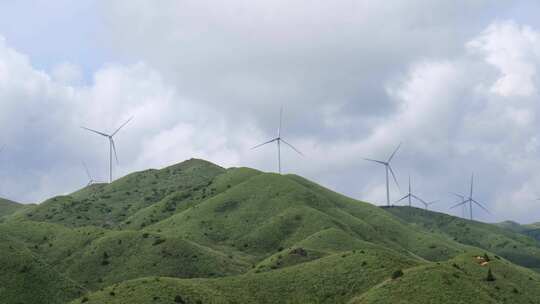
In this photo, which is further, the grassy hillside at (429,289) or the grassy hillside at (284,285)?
the grassy hillside at (284,285)

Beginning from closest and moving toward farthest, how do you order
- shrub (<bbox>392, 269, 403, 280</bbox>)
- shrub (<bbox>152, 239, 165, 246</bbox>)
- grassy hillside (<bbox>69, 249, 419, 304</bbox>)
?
grassy hillside (<bbox>69, 249, 419, 304</bbox>) → shrub (<bbox>392, 269, 403, 280</bbox>) → shrub (<bbox>152, 239, 165, 246</bbox>)

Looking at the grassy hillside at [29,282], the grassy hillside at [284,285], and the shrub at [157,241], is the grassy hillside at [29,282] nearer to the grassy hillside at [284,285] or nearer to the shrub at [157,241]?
the grassy hillside at [284,285]

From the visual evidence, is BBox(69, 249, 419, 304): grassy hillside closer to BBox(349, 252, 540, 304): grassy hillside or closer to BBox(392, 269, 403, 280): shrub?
BBox(392, 269, 403, 280): shrub

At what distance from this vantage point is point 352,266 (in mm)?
133375

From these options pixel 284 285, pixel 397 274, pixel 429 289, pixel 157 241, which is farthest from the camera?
pixel 157 241

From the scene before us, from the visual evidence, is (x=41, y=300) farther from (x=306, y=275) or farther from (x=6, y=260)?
(x=306, y=275)

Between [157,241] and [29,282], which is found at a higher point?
[157,241]

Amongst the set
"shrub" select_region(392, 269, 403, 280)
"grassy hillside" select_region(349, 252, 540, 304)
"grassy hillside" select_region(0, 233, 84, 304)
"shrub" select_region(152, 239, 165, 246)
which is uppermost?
"shrub" select_region(152, 239, 165, 246)

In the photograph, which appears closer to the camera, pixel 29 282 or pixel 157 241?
pixel 29 282

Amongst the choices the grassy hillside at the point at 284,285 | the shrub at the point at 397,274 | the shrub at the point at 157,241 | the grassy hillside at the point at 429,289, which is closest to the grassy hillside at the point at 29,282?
the grassy hillside at the point at 284,285

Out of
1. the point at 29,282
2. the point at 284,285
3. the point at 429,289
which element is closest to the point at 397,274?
the point at 429,289

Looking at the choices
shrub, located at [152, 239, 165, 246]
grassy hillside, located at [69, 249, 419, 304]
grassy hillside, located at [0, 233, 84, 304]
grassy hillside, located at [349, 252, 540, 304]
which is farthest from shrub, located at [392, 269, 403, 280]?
shrub, located at [152, 239, 165, 246]

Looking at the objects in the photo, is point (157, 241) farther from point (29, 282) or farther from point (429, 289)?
point (429, 289)

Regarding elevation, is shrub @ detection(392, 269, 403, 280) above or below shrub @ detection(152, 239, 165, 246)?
below
